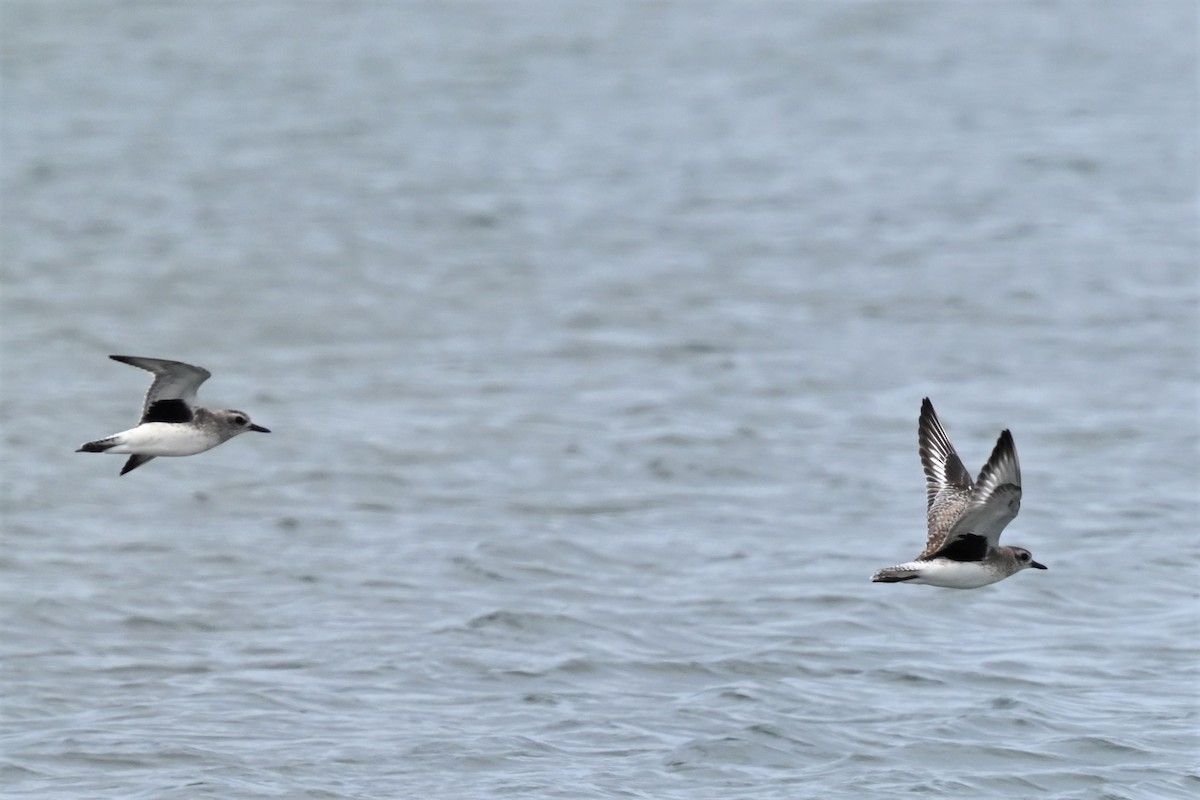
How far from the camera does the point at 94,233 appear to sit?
113ft

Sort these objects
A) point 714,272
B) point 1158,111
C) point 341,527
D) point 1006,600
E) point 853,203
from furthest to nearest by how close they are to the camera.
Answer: point 1158,111 < point 853,203 < point 714,272 < point 341,527 < point 1006,600

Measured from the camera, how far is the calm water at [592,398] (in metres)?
15.6

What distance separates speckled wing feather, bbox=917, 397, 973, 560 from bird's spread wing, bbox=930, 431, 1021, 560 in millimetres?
353

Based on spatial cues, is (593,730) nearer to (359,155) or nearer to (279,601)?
(279,601)

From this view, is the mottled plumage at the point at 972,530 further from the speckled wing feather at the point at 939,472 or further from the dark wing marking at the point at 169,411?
the dark wing marking at the point at 169,411

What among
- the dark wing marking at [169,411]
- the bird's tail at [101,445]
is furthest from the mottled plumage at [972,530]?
the bird's tail at [101,445]

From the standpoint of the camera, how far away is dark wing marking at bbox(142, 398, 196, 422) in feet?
45.1

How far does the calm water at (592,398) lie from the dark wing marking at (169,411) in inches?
108

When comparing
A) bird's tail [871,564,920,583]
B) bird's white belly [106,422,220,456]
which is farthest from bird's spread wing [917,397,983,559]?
bird's white belly [106,422,220,456]

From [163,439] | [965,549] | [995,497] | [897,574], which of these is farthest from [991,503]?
[163,439]

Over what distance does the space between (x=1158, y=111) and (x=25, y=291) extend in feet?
85.6

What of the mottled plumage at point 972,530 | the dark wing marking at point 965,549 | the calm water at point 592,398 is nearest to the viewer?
the mottled plumage at point 972,530

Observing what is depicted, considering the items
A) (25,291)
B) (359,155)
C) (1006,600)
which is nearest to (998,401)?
(1006,600)

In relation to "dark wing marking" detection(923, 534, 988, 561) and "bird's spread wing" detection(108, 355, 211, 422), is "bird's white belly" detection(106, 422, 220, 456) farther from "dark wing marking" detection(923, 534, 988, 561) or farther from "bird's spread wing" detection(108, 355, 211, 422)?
"dark wing marking" detection(923, 534, 988, 561)
